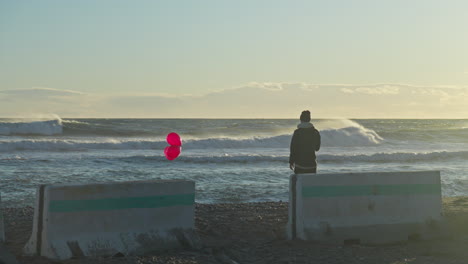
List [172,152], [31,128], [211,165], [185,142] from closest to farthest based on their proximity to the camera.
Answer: [172,152], [211,165], [185,142], [31,128]

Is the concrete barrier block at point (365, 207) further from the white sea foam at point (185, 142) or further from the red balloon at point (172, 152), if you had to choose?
the white sea foam at point (185, 142)

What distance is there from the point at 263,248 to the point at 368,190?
1548 millimetres

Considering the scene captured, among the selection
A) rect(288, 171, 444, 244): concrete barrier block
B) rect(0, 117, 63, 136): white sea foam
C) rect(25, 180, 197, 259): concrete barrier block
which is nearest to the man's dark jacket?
rect(288, 171, 444, 244): concrete barrier block

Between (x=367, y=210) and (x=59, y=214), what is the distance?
3677mm

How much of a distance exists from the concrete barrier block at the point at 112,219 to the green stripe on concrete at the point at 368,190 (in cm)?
148

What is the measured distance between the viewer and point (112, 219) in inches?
233

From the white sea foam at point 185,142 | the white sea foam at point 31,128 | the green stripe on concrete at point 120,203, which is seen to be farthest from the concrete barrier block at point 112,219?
the white sea foam at point 31,128

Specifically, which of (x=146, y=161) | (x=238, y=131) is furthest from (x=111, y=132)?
(x=146, y=161)

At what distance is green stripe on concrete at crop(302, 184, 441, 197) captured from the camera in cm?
675

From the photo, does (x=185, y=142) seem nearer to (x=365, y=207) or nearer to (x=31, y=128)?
(x=31, y=128)

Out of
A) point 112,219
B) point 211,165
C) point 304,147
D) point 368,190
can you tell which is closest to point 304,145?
point 304,147

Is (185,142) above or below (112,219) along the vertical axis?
below

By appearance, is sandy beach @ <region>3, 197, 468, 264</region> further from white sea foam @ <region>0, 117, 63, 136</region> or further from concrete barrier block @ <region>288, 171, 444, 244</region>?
white sea foam @ <region>0, 117, 63, 136</region>

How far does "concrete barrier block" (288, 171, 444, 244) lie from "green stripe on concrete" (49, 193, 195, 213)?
1.37 metres
